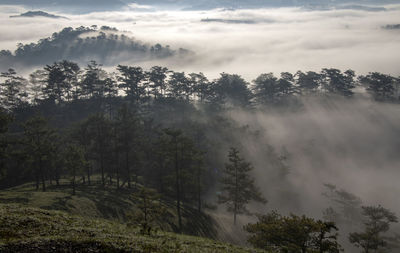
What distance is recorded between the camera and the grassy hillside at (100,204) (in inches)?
1668

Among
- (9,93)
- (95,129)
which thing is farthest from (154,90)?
(95,129)

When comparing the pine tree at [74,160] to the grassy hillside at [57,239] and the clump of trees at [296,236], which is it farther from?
the clump of trees at [296,236]

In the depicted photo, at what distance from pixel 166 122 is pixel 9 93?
53881mm

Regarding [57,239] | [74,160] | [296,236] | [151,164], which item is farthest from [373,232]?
[74,160]

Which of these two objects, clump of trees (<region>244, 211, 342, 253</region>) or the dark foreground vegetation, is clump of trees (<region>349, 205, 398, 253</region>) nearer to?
the dark foreground vegetation

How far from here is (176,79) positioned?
4771 inches

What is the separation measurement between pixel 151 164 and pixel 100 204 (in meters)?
21.7

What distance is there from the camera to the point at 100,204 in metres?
47.9

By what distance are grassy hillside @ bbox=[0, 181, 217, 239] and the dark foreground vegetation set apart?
7.3 inches

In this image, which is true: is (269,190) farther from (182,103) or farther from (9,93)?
(9,93)

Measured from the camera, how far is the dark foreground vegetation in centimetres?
2991

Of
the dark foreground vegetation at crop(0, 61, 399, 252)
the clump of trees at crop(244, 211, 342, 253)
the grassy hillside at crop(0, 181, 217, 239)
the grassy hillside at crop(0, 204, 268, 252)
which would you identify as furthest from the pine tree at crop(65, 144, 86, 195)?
the clump of trees at crop(244, 211, 342, 253)

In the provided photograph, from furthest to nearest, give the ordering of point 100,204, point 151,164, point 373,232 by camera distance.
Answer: point 151,164
point 100,204
point 373,232

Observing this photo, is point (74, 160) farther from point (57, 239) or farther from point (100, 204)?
point (57, 239)
